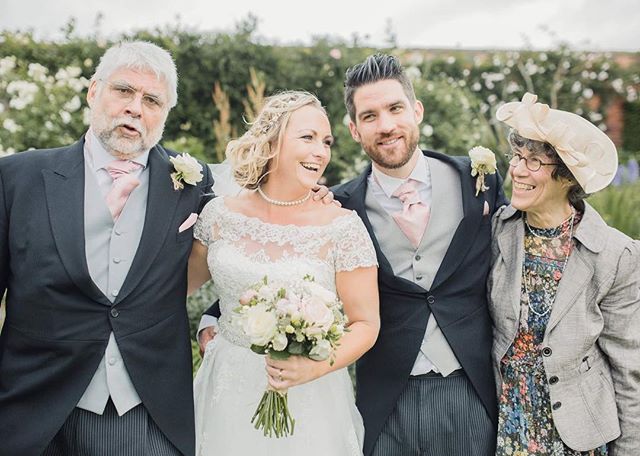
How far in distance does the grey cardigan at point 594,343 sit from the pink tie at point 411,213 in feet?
1.82

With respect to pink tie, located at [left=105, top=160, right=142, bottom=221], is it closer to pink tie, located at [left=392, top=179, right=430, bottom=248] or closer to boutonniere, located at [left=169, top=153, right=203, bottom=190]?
boutonniere, located at [left=169, top=153, right=203, bottom=190]

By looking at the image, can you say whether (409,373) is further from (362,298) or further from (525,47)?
(525,47)

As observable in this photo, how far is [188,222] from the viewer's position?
9.30 feet

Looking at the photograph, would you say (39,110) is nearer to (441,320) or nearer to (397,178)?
(397,178)

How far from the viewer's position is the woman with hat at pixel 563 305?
2.79m

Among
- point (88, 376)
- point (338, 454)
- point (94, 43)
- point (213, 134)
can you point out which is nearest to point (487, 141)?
point (213, 134)

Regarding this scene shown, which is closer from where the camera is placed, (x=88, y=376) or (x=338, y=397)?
(x=88, y=376)

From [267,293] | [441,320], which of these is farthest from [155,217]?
[441,320]

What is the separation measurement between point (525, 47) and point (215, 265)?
9.84m

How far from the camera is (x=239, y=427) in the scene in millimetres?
2863

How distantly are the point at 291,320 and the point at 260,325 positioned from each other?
109 millimetres

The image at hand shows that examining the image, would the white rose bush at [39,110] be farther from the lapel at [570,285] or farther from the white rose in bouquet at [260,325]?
the lapel at [570,285]

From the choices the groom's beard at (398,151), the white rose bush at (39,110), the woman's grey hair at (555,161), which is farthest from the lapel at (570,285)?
the white rose bush at (39,110)

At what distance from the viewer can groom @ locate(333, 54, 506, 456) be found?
2920mm
